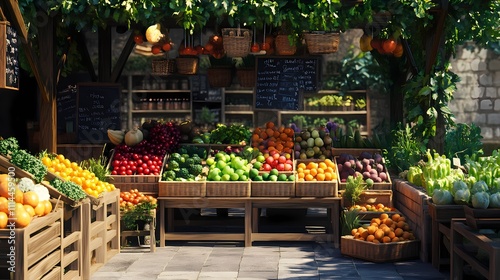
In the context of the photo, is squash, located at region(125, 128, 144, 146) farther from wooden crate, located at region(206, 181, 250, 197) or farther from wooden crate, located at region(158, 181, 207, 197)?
wooden crate, located at region(206, 181, 250, 197)

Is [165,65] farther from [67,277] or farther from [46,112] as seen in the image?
[67,277]

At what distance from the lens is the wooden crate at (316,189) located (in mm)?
10484

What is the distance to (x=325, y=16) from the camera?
10.5 meters

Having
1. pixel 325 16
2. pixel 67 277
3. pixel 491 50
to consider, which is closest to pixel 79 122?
pixel 325 16

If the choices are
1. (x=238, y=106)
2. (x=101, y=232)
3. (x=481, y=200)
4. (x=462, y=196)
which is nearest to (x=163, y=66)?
(x=101, y=232)

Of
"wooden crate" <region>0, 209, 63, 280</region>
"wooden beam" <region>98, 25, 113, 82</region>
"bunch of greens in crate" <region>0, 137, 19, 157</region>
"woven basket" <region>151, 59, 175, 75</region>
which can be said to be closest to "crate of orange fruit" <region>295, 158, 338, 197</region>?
"woven basket" <region>151, 59, 175, 75</region>

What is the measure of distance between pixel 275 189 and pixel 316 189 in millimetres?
Result: 475

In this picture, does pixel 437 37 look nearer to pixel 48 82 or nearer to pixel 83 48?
pixel 48 82

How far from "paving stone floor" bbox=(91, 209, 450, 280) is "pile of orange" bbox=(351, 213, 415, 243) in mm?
260

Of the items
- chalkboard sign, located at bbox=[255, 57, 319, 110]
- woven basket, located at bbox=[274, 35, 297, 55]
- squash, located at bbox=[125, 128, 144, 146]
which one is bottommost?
squash, located at bbox=[125, 128, 144, 146]

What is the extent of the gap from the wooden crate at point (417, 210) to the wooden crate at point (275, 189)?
1.30 metres

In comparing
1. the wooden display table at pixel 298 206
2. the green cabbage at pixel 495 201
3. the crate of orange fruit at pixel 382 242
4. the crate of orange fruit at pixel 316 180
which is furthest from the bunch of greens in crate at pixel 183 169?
the green cabbage at pixel 495 201

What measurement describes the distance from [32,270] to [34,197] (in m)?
0.67

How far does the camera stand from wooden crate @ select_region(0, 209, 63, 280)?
6.45 meters
